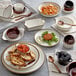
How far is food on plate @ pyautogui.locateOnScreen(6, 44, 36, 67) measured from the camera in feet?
4.08

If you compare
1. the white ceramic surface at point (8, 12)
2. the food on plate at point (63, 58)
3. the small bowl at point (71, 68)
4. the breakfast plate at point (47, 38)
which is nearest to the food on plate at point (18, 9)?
the white ceramic surface at point (8, 12)

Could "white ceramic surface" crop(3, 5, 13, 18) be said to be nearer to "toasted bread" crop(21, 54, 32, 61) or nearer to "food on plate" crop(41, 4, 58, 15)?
"food on plate" crop(41, 4, 58, 15)

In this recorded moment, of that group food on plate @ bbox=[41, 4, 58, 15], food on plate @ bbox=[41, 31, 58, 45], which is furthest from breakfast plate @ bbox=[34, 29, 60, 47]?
food on plate @ bbox=[41, 4, 58, 15]

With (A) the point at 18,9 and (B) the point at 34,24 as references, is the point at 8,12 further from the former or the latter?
(B) the point at 34,24

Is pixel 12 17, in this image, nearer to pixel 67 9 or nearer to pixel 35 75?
pixel 67 9

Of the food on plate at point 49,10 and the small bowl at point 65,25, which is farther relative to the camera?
the food on plate at point 49,10

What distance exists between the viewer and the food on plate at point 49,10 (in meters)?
1.72

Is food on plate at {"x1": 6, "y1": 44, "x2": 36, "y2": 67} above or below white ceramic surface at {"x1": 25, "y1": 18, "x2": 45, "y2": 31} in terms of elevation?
below

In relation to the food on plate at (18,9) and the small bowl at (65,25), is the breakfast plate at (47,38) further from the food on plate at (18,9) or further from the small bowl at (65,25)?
the food on plate at (18,9)

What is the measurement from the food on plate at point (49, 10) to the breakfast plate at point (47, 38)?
24cm

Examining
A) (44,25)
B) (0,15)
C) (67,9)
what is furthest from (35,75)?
(67,9)

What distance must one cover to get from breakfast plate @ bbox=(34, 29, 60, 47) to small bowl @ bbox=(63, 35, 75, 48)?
0.06 meters

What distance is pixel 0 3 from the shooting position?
70.0 inches

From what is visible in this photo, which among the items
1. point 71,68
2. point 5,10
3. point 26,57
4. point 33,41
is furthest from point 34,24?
point 71,68
